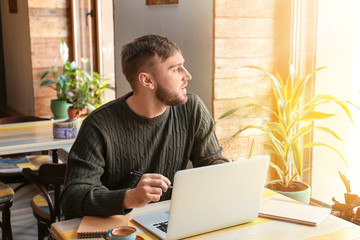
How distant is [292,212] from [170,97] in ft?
1.99

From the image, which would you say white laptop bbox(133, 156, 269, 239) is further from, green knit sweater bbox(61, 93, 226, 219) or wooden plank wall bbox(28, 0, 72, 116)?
wooden plank wall bbox(28, 0, 72, 116)

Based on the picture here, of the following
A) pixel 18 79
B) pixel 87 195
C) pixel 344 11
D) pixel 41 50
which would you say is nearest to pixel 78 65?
pixel 41 50

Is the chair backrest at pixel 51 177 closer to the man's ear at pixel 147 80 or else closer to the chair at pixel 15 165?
the man's ear at pixel 147 80

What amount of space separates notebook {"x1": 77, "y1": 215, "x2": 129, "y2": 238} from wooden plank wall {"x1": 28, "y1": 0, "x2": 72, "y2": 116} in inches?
170

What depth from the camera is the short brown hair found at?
72.9 inches

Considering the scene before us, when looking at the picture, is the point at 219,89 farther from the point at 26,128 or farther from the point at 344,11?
the point at 26,128

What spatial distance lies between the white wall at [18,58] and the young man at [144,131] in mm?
4182

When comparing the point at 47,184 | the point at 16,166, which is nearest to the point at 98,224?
the point at 47,184

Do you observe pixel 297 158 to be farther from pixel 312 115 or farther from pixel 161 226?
pixel 161 226

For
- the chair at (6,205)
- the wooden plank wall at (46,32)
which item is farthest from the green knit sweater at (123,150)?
the wooden plank wall at (46,32)

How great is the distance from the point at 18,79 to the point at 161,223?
5.64 metres

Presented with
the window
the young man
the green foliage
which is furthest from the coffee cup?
the window

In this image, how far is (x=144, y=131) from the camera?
1.87 meters

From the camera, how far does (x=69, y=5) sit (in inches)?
219
